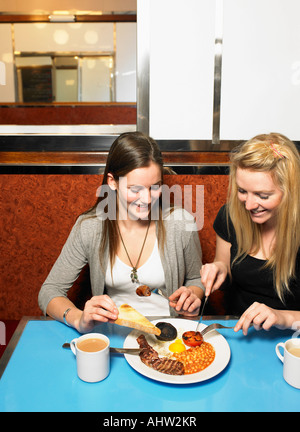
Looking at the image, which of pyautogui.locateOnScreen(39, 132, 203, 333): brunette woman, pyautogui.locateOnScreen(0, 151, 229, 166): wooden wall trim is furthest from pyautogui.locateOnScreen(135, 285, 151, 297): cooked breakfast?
pyautogui.locateOnScreen(0, 151, 229, 166): wooden wall trim

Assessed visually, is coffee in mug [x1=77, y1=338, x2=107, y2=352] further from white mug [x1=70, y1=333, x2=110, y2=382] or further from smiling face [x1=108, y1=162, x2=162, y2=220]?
smiling face [x1=108, y1=162, x2=162, y2=220]

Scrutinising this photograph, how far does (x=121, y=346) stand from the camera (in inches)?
40.9

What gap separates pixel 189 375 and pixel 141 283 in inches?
25.7

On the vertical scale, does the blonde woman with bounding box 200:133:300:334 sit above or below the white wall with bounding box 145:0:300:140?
below

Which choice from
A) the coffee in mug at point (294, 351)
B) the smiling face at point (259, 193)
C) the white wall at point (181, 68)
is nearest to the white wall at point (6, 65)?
the white wall at point (181, 68)

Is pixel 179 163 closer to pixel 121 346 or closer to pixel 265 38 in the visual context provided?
pixel 265 38

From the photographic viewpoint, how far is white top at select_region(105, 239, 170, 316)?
1.49 meters

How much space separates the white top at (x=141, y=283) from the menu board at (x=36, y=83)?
15.1ft

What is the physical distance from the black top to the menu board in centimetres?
467

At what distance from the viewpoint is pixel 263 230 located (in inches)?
58.0

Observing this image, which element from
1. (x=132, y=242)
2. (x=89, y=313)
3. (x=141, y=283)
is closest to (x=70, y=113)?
(x=132, y=242)

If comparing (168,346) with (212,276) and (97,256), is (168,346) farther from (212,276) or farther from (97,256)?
(97,256)
